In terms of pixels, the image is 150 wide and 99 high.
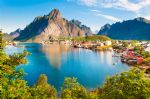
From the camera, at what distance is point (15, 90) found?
783 inches

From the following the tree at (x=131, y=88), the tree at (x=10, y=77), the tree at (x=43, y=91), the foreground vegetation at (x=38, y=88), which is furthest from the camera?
the tree at (x=131, y=88)

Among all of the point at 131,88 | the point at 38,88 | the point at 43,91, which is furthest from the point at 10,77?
the point at 131,88

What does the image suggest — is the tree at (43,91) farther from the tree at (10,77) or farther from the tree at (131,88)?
the tree at (131,88)

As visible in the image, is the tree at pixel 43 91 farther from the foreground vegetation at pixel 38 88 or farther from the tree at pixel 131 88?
the tree at pixel 131 88

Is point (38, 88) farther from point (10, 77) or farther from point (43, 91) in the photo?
point (10, 77)

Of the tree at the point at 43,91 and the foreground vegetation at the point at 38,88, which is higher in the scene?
the foreground vegetation at the point at 38,88

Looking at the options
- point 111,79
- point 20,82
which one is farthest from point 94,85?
point 20,82

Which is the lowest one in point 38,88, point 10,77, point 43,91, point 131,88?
point 43,91

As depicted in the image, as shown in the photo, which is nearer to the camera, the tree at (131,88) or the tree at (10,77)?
the tree at (10,77)

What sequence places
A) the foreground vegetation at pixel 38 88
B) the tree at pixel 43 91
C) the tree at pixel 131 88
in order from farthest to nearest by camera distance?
the tree at pixel 131 88 → the tree at pixel 43 91 → the foreground vegetation at pixel 38 88

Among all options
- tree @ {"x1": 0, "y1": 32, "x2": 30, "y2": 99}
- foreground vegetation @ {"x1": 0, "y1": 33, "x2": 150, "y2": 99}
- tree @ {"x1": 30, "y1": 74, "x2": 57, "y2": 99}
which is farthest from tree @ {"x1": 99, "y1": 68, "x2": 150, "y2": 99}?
tree @ {"x1": 0, "y1": 32, "x2": 30, "y2": 99}

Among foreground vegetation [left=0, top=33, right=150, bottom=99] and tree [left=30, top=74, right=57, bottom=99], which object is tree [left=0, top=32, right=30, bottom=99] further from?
tree [left=30, top=74, right=57, bottom=99]

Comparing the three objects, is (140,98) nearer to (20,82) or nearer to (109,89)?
(109,89)

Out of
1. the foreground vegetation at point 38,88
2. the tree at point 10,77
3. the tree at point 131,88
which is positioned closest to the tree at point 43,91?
the foreground vegetation at point 38,88
